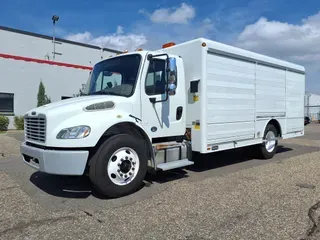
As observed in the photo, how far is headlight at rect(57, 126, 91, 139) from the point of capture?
4738mm

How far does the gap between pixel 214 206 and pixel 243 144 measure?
134 inches

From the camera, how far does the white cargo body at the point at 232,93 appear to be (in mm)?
6582

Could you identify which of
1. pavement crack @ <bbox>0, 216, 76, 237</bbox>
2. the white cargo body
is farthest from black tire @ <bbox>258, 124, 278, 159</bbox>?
pavement crack @ <bbox>0, 216, 76, 237</bbox>

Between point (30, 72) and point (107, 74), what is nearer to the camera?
point (107, 74)

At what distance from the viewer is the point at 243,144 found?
7.79 m

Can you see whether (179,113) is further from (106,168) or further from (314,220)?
(314,220)

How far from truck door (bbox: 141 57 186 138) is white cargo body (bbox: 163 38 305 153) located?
33 centimetres

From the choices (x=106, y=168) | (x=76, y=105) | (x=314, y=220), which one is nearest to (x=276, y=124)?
(x=314, y=220)

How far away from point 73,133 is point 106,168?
Result: 2.63 ft

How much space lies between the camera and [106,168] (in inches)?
196

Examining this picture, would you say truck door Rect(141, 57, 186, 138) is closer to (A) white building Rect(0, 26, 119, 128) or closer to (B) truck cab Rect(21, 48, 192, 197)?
(B) truck cab Rect(21, 48, 192, 197)

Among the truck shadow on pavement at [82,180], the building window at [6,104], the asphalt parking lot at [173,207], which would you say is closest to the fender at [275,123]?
the truck shadow on pavement at [82,180]

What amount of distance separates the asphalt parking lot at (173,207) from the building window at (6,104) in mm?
13300

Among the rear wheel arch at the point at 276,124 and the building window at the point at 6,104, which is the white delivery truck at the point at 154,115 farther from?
the building window at the point at 6,104
